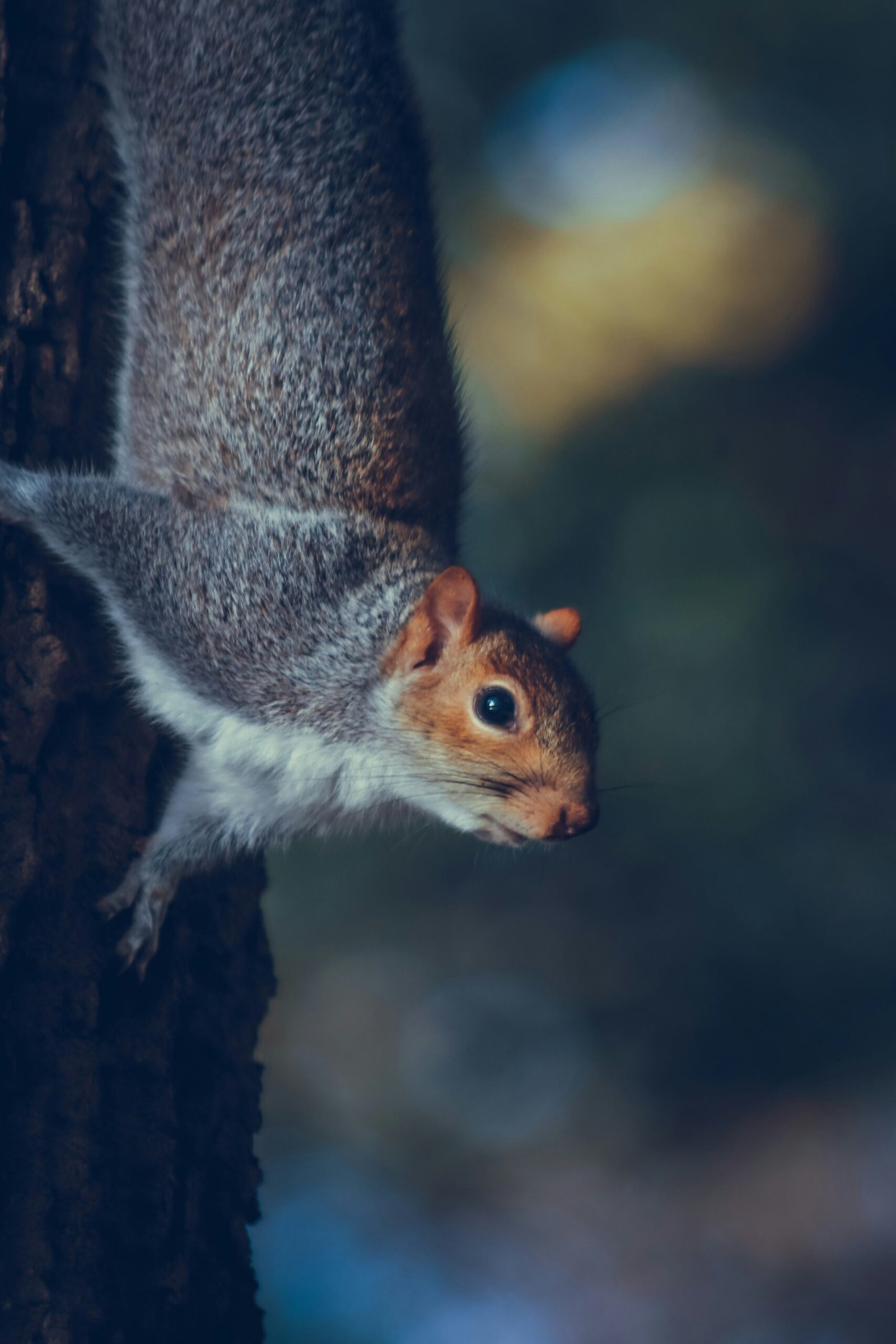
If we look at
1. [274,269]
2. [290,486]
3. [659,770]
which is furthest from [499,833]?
[659,770]

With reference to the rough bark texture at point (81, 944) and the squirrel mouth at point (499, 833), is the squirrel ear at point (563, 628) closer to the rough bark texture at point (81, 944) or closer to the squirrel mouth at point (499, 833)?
the squirrel mouth at point (499, 833)

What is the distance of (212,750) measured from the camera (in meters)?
1.35

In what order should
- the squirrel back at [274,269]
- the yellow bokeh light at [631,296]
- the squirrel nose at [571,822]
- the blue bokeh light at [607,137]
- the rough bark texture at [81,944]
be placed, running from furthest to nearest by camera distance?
the yellow bokeh light at [631,296], the blue bokeh light at [607,137], the squirrel back at [274,269], the squirrel nose at [571,822], the rough bark texture at [81,944]

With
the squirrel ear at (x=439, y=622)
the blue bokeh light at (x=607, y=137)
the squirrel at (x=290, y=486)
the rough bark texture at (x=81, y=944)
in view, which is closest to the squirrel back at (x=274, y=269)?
the squirrel at (x=290, y=486)

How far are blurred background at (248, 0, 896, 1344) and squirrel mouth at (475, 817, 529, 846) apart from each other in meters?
1.87

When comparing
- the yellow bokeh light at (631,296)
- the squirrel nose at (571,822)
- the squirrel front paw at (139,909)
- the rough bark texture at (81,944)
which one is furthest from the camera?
the yellow bokeh light at (631,296)

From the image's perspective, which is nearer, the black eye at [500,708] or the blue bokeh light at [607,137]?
the black eye at [500,708]

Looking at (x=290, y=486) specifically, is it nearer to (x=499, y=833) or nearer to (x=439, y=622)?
(x=439, y=622)

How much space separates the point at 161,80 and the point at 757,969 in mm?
3013

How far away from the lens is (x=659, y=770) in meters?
3.39

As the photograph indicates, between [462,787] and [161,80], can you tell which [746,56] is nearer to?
[161,80]

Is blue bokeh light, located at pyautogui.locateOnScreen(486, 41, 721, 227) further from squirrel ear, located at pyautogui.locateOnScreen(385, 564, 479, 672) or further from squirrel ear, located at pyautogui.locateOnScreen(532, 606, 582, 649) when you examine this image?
squirrel ear, located at pyautogui.locateOnScreen(385, 564, 479, 672)

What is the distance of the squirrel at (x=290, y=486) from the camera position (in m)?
1.33

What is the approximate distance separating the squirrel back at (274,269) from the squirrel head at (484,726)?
27cm
